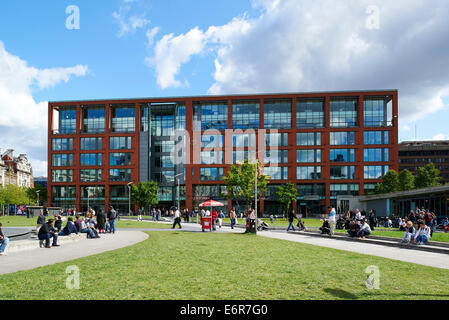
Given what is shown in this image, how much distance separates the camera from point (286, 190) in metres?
69.6

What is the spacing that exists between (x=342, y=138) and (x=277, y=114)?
1420 centimetres

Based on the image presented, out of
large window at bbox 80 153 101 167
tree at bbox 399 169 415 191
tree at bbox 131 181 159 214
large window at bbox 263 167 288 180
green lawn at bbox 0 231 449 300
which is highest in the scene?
large window at bbox 80 153 101 167

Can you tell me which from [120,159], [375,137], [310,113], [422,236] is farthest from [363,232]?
[120,159]

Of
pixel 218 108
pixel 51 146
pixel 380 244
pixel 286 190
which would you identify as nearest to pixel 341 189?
pixel 286 190

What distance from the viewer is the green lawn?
7.10m

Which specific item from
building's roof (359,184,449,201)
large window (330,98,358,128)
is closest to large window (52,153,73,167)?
large window (330,98,358,128)

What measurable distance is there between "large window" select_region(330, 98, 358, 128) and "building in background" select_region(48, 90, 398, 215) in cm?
21

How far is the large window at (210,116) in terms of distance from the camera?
7862 cm

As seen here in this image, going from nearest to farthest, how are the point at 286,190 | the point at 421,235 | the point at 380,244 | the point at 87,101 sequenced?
the point at 421,235 → the point at 380,244 → the point at 286,190 → the point at 87,101

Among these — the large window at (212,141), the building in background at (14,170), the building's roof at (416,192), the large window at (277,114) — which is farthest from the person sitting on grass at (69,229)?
the building in background at (14,170)

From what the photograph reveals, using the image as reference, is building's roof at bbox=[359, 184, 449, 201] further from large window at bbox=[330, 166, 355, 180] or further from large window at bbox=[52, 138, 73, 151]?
large window at bbox=[52, 138, 73, 151]

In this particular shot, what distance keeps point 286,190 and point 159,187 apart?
98.1 ft

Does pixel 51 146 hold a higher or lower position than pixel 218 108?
lower
